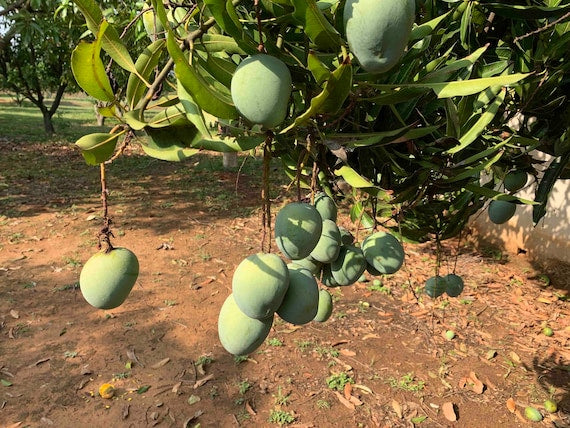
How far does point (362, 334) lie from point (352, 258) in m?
2.68

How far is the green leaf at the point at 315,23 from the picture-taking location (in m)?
0.52

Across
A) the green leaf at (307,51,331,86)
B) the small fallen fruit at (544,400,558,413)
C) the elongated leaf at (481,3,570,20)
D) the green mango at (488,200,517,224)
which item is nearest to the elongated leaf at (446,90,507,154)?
the elongated leaf at (481,3,570,20)

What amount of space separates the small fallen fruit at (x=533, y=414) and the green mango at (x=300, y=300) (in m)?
2.52

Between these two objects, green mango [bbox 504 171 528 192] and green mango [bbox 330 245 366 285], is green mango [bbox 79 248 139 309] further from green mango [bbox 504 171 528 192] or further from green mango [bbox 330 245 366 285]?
green mango [bbox 504 171 528 192]

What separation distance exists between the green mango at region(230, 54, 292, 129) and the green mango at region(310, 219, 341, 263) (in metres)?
0.41

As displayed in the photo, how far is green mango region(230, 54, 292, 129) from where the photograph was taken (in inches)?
21.3

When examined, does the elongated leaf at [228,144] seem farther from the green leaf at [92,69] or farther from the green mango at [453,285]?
the green mango at [453,285]

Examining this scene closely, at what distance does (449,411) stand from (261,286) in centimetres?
247

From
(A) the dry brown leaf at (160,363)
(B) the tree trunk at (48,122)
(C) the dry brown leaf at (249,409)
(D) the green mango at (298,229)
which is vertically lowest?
(B) the tree trunk at (48,122)

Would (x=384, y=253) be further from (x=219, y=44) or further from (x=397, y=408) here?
(x=397, y=408)

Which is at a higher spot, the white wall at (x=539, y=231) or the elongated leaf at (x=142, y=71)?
the elongated leaf at (x=142, y=71)

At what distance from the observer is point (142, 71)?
0.68 metres

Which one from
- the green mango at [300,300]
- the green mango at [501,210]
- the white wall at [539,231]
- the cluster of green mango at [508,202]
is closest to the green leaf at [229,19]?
the green mango at [300,300]

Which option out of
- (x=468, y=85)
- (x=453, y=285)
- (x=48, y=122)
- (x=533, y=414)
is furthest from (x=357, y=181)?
(x=48, y=122)
